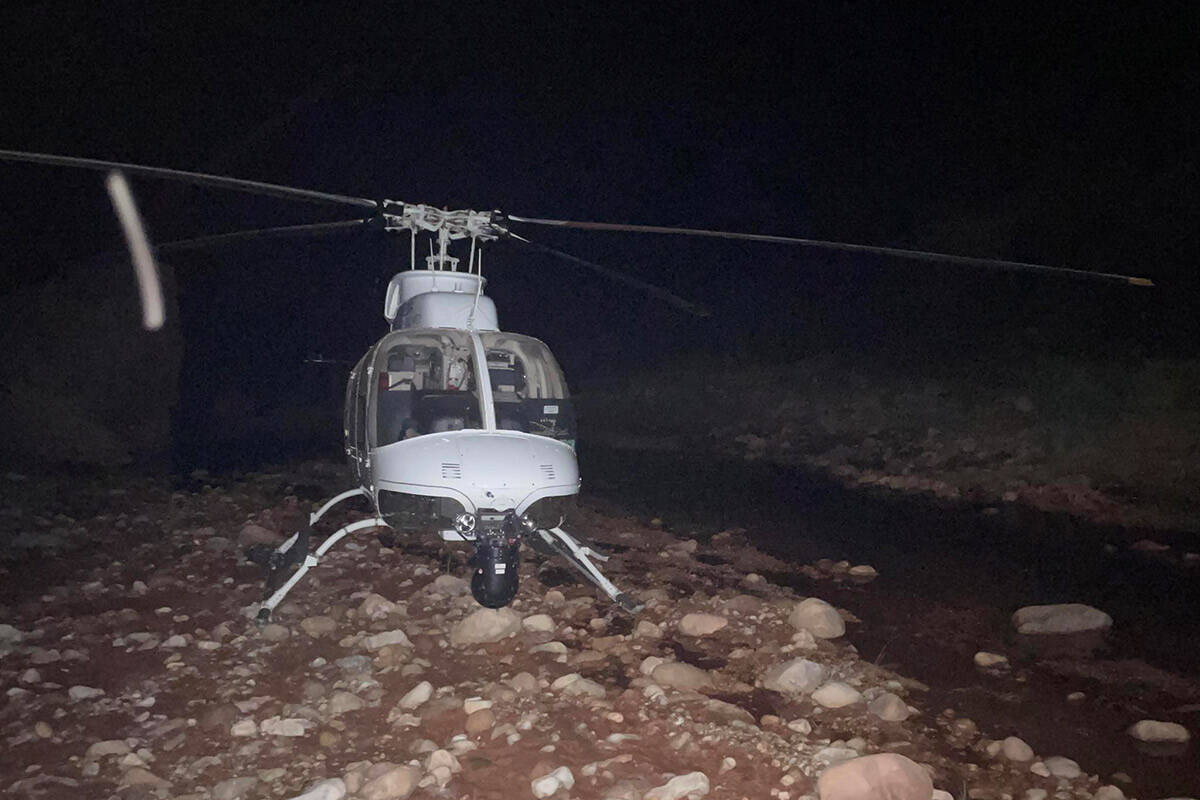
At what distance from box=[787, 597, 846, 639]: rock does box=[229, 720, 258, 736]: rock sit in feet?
11.4

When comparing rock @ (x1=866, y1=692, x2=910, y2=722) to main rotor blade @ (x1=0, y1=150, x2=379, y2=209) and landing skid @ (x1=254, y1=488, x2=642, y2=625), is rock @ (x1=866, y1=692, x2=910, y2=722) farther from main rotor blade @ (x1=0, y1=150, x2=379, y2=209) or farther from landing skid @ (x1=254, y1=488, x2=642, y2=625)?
main rotor blade @ (x1=0, y1=150, x2=379, y2=209)

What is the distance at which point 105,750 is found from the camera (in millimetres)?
3580

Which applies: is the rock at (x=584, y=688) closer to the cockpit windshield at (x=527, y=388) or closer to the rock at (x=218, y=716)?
the rock at (x=218, y=716)

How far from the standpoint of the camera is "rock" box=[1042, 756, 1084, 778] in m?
3.55

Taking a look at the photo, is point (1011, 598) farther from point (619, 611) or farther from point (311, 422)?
point (311, 422)

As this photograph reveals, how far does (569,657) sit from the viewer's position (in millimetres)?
4855

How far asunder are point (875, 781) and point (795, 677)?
1.22 metres

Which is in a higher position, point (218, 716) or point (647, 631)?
point (218, 716)

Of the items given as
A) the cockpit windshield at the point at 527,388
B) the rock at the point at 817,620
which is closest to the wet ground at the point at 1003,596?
the rock at the point at 817,620

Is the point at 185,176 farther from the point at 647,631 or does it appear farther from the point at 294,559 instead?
the point at 647,631

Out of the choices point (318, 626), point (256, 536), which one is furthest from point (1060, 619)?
point (256, 536)

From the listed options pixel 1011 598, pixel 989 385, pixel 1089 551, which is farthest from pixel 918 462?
pixel 1011 598

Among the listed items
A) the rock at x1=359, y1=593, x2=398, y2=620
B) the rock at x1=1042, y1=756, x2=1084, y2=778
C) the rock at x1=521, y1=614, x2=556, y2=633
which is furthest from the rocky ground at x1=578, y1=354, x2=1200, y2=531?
the rock at x1=359, y1=593, x2=398, y2=620

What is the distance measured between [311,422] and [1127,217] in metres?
24.7
